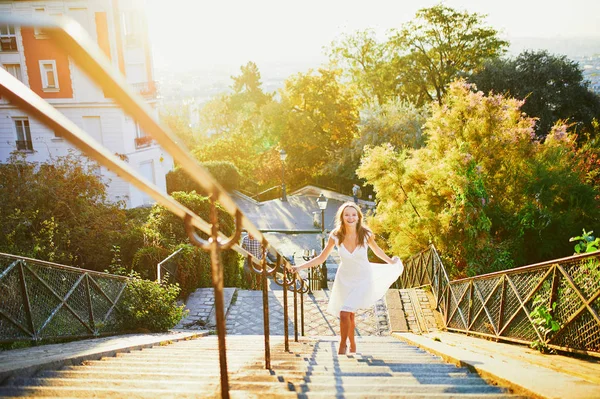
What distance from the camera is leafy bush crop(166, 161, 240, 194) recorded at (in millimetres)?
28578

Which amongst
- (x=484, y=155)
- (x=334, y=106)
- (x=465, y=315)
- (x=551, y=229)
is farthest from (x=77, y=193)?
(x=334, y=106)

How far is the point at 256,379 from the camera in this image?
111 inches

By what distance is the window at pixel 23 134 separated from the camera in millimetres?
20681

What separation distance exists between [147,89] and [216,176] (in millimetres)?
8598

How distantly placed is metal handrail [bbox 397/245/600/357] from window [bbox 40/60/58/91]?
20.2 metres

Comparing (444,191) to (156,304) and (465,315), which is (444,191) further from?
(156,304)

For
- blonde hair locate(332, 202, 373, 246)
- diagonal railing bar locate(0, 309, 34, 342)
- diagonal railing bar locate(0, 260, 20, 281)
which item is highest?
blonde hair locate(332, 202, 373, 246)

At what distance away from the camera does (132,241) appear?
1070 centimetres

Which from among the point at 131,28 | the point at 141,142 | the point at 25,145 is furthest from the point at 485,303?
the point at 25,145

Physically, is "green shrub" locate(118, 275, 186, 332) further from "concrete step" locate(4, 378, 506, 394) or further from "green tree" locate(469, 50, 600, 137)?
"green tree" locate(469, 50, 600, 137)

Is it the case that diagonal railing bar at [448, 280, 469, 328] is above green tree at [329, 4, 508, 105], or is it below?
below

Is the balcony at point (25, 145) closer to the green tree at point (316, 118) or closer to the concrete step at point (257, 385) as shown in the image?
the green tree at point (316, 118)

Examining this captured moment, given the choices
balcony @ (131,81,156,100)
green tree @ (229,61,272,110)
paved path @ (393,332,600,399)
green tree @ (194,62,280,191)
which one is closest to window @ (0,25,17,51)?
balcony @ (131,81,156,100)

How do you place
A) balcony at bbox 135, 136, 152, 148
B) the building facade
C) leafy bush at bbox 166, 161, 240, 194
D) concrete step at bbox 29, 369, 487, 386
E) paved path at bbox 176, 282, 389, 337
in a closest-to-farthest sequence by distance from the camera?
concrete step at bbox 29, 369, 487, 386 < paved path at bbox 176, 282, 389, 337 < the building facade < balcony at bbox 135, 136, 152, 148 < leafy bush at bbox 166, 161, 240, 194
